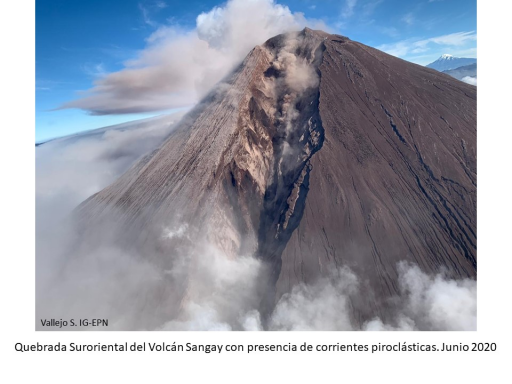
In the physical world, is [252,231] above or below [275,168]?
below

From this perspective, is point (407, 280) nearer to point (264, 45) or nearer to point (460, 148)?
point (460, 148)

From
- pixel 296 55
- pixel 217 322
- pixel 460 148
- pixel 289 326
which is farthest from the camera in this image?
pixel 296 55

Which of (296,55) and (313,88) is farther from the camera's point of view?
(296,55)

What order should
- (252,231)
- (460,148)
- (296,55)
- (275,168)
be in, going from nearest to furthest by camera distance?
(460,148), (252,231), (275,168), (296,55)

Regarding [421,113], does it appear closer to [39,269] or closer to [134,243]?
[134,243]

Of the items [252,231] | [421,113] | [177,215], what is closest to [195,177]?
[177,215]

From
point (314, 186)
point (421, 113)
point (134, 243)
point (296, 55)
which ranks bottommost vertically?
point (134, 243)
